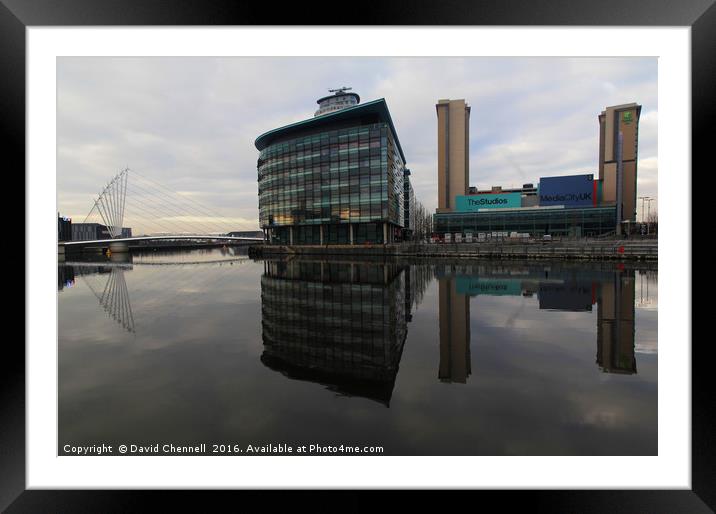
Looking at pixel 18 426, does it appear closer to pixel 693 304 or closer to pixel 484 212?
pixel 693 304

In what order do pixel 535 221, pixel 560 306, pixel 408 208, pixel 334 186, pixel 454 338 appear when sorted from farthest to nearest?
pixel 408 208 < pixel 535 221 < pixel 334 186 < pixel 560 306 < pixel 454 338

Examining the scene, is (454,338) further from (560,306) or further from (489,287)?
(489,287)

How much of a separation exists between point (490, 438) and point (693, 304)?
3156 millimetres

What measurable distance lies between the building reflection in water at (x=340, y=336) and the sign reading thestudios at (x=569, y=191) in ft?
253

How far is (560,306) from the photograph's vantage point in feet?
48.4

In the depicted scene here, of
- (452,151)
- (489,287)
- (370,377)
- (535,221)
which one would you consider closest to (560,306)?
(489,287)

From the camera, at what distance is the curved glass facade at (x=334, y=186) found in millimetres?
61719

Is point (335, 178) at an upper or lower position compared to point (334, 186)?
upper

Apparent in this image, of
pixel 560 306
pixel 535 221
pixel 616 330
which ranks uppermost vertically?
pixel 535 221

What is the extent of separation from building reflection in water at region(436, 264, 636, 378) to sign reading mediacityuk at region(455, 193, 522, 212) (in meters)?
61.3

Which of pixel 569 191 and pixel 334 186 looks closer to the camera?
pixel 334 186

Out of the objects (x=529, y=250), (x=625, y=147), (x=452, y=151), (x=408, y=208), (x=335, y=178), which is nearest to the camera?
(x=529, y=250)

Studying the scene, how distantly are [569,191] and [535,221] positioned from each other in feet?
37.6

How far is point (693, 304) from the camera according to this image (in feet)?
11.6
